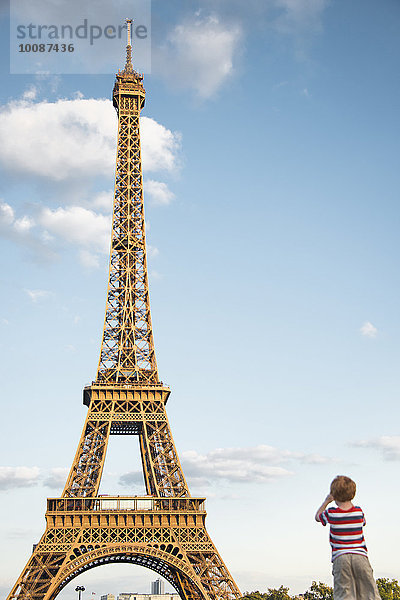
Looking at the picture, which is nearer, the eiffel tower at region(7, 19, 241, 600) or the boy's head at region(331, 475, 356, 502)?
the boy's head at region(331, 475, 356, 502)

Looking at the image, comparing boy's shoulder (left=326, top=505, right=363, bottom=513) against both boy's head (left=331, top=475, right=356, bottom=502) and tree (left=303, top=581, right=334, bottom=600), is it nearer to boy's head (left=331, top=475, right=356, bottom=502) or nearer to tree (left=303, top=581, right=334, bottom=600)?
boy's head (left=331, top=475, right=356, bottom=502)

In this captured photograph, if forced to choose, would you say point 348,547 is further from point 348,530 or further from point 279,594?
point 279,594

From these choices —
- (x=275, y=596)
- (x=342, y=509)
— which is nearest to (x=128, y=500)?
(x=275, y=596)

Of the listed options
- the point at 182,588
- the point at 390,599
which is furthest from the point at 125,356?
the point at 390,599

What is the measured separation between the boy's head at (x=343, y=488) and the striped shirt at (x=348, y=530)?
8.0 inches

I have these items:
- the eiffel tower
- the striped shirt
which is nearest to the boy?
the striped shirt

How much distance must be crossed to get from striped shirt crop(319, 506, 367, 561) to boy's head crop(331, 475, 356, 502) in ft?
0.67

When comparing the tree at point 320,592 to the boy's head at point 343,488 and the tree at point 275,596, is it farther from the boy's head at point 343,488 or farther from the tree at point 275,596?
the boy's head at point 343,488

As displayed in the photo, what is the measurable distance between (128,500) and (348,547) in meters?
51.4

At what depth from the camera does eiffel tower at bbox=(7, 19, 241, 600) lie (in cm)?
5400

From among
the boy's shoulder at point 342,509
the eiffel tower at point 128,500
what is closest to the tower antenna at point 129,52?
the eiffel tower at point 128,500

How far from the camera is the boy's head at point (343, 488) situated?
8.93 m

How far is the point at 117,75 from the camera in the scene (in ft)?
261

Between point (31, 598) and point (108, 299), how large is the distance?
97.4ft
